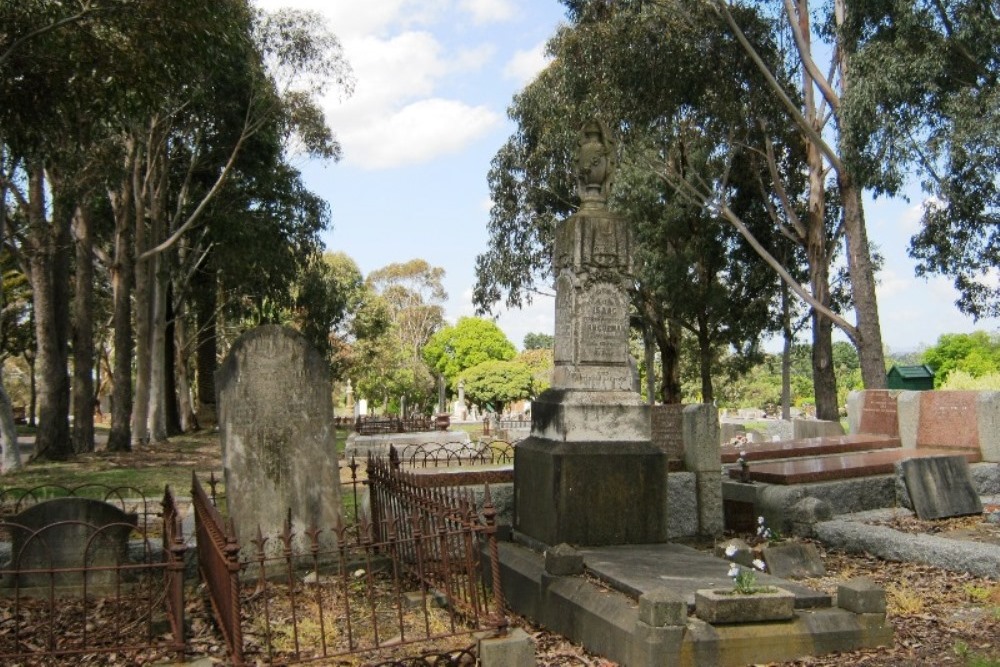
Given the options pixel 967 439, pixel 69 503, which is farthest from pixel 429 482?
pixel 967 439

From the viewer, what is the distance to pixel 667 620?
205 inches

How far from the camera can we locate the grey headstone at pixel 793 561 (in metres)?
7.69

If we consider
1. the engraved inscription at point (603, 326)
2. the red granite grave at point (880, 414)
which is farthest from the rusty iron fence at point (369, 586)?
the red granite grave at point (880, 414)

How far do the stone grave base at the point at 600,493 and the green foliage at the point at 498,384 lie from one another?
166ft

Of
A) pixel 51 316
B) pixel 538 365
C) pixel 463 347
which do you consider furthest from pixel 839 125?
pixel 463 347

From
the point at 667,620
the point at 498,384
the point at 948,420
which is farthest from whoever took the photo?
the point at 498,384

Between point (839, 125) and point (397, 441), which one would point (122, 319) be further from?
point (839, 125)

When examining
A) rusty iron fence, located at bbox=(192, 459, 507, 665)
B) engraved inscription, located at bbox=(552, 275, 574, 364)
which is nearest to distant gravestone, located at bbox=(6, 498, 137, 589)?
rusty iron fence, located at bbox=(192, 459, 507, 665)

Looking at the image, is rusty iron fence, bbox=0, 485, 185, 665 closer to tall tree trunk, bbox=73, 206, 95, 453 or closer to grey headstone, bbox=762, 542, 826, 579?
grey headstone, bbox=762, 542, 826, 579

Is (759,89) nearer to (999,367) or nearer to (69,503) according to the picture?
Answer: (69,503)

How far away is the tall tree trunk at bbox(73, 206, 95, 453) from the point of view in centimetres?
2073

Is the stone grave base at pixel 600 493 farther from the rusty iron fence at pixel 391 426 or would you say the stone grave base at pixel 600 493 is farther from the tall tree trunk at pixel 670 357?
the tall tree trunk at pixel 670 357

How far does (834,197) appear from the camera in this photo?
2564cm

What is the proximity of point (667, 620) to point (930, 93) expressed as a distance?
55.2ft
